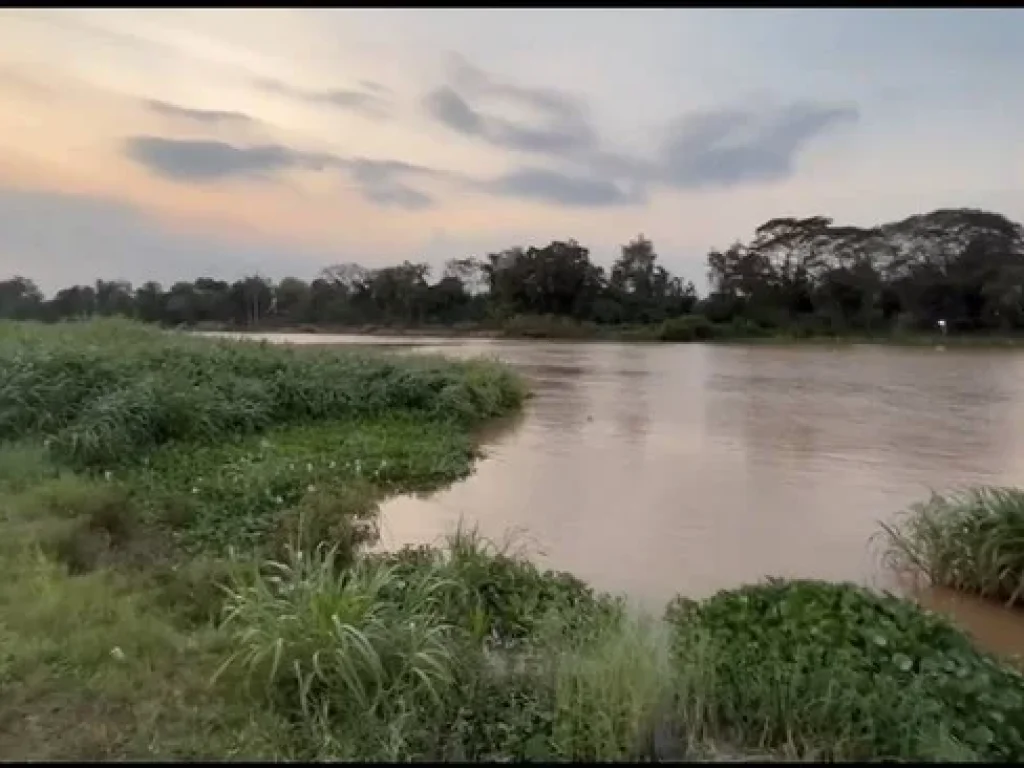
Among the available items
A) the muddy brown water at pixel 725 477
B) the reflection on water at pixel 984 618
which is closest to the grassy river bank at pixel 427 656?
the reflection on water at pixel 984 618

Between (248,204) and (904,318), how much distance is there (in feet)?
118

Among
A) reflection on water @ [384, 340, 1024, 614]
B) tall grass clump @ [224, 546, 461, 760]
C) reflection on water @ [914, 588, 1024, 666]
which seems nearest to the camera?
tall grass clump @ [224, 546, 461, 760]

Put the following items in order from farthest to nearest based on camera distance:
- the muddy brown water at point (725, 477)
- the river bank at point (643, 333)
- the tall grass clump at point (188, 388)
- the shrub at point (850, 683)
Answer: the river bank at point (643, 333) < the tall grass clump at point (188, 388) < the muddy brown water at point (725, 477) < the shrub at point (850, 683)

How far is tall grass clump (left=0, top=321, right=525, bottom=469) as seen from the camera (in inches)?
334

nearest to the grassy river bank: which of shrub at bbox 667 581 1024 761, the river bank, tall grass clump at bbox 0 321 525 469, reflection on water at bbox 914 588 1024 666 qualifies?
shrub at bbox 667 581 1024 761

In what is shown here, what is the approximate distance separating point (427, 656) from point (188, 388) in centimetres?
794

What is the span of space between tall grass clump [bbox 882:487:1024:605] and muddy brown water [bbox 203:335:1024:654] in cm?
17

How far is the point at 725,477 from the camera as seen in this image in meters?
9.38

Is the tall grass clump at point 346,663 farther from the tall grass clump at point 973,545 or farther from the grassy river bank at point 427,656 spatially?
the tall grass clump at point 973,545

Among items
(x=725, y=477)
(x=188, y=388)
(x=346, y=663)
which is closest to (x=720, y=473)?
(x=725, y=477)

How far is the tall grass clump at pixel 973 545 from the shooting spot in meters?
5.14

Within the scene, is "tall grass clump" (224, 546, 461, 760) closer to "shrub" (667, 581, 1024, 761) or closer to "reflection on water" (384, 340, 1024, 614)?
"shrub" (667, 581, 1024, 761)

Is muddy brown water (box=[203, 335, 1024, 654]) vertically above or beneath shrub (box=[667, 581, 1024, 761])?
beneath

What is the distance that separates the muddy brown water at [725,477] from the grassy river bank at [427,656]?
646 mm
